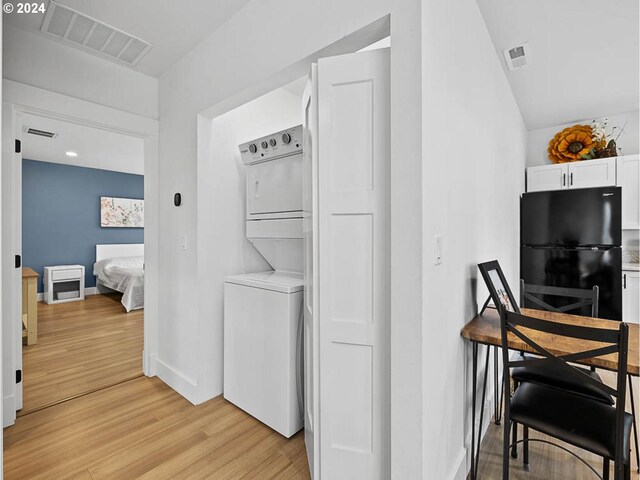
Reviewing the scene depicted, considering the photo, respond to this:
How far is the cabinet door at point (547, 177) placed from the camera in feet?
12.0

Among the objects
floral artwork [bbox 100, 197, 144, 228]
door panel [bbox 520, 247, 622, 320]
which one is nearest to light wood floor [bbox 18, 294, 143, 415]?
floral artwork [bbox 100, 197, 144, 228]

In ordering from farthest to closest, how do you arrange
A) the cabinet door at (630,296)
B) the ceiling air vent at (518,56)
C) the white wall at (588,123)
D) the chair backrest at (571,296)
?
1. the white wall at (588,123)
2. the cabinet door at (630,296)
3. the ceiling air vent at (518,56)
4. the chair backrest at (571,296)

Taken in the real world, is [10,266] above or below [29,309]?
above

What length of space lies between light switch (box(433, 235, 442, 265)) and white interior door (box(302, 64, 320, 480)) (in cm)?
50

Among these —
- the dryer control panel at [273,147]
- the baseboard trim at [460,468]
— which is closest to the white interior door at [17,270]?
the dryer control panel at [273,147]

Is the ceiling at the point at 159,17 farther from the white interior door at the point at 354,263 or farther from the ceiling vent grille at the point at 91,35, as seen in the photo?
the white interior door at the point at 354,263

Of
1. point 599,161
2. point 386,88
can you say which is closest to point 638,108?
point 599,161

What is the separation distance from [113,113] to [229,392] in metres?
Answer: 2.30

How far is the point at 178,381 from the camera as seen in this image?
8.14ft

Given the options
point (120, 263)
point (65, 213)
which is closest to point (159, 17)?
point (120, 263)

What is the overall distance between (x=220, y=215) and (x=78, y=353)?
2.29 meters

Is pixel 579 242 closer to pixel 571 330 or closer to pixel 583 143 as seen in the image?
pixel 583 143

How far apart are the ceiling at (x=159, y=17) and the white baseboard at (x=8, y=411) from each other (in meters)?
2.35

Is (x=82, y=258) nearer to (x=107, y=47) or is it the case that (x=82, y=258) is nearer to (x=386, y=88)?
(x=107, y=47)
